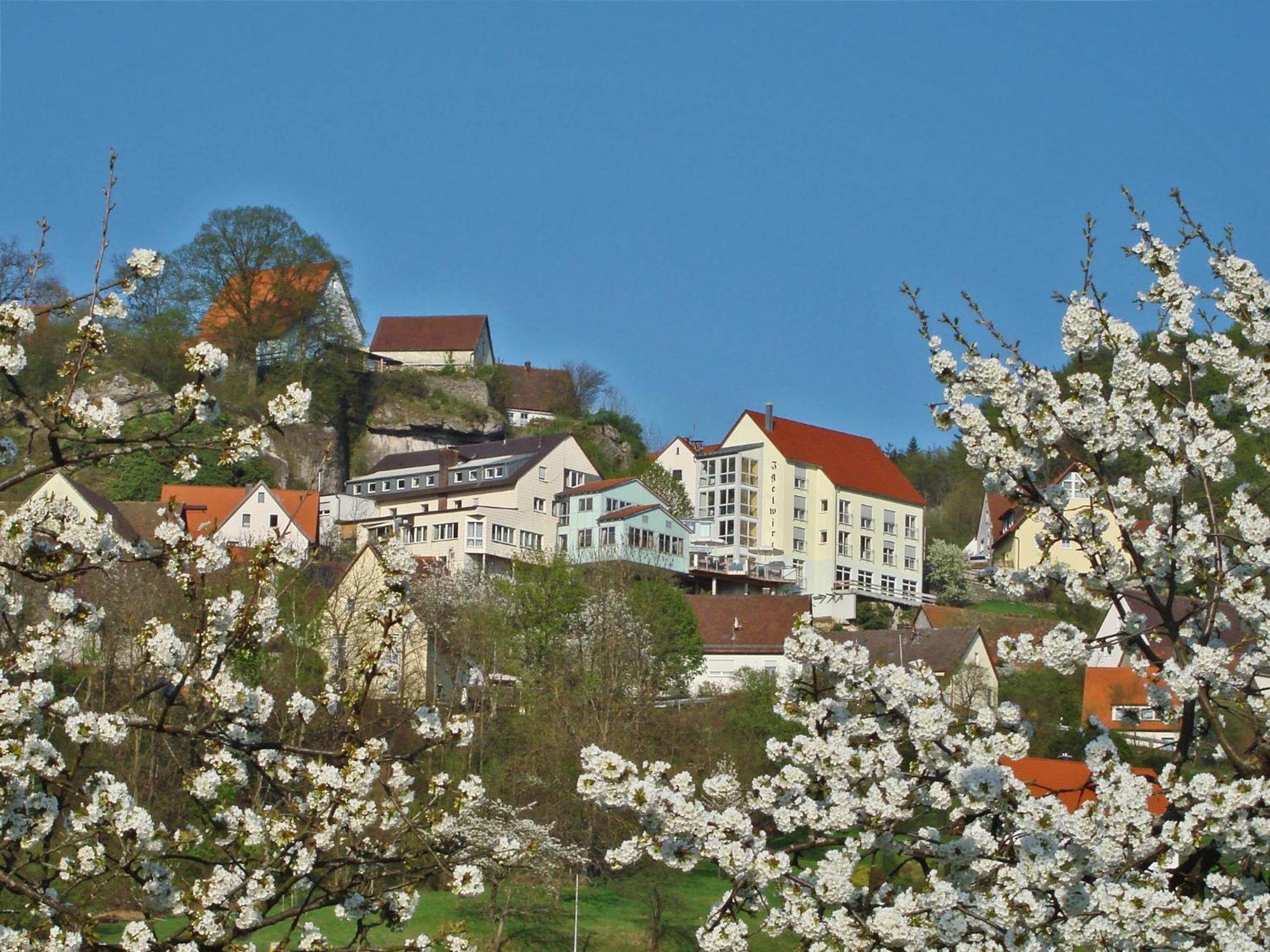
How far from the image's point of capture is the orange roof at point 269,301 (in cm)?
7969

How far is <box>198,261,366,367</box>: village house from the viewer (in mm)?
79562

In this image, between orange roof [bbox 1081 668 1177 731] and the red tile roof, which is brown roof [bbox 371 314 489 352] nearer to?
the red tile roof

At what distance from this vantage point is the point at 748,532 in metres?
76.0

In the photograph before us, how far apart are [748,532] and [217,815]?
6941 centimetres

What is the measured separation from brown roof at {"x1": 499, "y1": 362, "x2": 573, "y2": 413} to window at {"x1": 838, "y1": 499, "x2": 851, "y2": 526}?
84.3ft

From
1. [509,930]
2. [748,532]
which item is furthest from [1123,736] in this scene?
[748,532]

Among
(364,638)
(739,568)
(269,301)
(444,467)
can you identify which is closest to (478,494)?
(444,467)

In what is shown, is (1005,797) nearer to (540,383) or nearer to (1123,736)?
(1123,736)

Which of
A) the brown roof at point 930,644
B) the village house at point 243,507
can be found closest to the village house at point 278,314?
the village house at point 243,507

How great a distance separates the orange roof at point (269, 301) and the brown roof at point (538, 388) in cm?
1929

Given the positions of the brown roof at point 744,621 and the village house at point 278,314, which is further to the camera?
the village house at point 278,314

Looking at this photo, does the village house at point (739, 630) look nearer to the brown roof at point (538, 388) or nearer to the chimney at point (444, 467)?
the chimney at point (444, 467)

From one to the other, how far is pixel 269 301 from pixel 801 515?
27486mm

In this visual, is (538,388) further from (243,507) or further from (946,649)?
(946,649)
